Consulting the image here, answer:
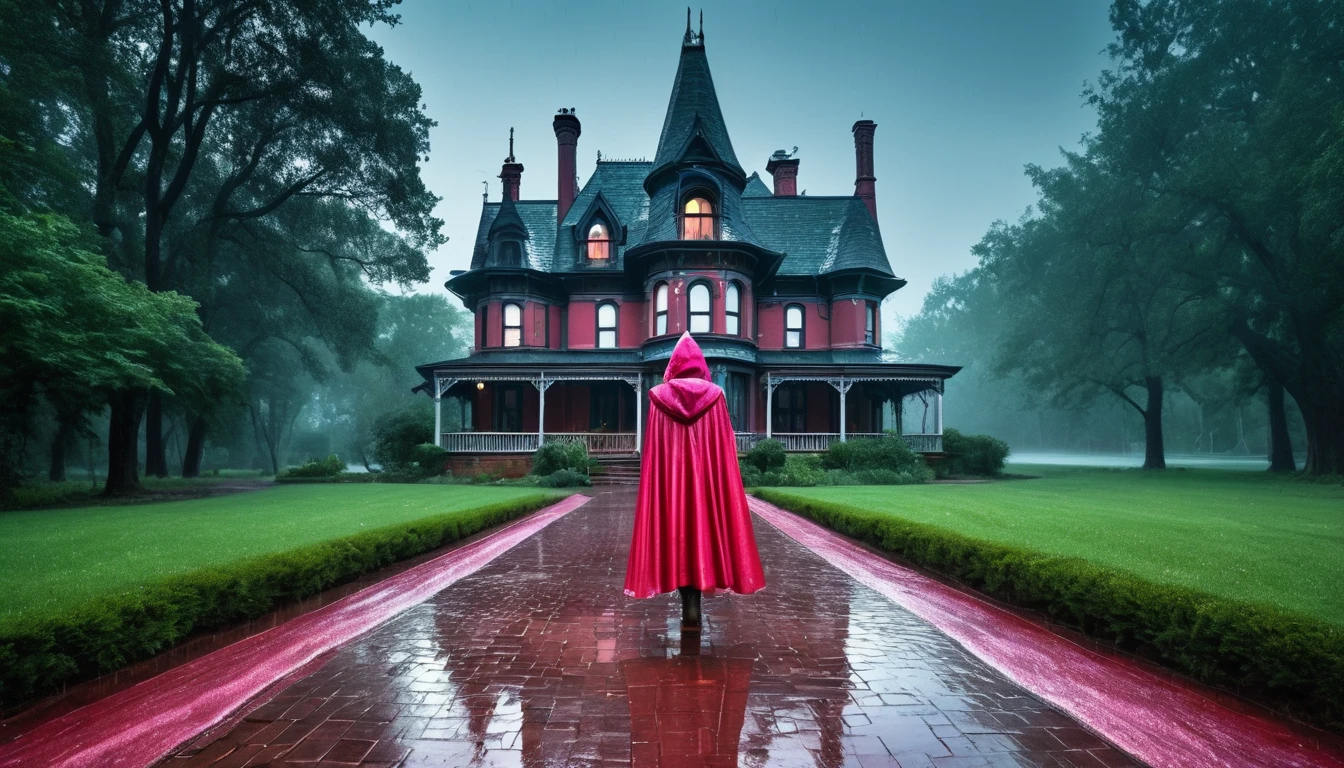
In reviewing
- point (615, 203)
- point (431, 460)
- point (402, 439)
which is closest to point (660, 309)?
point (615, 203)

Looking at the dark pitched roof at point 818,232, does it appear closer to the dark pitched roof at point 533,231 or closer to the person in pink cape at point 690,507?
the dark pitched roof at point 533,231

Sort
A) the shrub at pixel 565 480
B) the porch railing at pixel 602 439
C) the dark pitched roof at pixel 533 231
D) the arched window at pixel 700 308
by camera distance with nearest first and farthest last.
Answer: the shrub at pixel 565 480, the porch railing at pixel 602 439, the arched window at pixel 700 308, the dark pitched roof at pixel 533 231

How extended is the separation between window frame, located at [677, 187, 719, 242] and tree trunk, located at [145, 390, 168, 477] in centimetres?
1737

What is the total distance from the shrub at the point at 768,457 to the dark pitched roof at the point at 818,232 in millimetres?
9557

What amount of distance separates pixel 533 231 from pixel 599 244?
355cm

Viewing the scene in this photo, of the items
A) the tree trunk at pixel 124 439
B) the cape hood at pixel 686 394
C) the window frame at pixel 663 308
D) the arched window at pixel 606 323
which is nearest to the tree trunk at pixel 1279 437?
the window frame at pixel 663 308

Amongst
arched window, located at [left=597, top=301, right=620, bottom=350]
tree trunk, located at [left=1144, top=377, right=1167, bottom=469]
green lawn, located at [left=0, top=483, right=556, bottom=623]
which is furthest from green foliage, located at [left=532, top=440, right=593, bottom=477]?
tree trunk, located at [left=1144, top=377, right=1167, bottom=469]

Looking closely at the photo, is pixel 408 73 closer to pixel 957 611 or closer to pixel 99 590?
pixel 99 590

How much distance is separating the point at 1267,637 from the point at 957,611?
2.48m

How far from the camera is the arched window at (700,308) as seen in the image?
2444 centimetres

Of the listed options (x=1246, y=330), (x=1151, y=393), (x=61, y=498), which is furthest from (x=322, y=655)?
(x=1151, y=393)

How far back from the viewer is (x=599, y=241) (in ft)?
89.5

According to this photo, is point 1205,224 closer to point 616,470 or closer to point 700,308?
point 700,308

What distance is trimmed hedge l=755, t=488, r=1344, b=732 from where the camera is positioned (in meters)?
3.59
